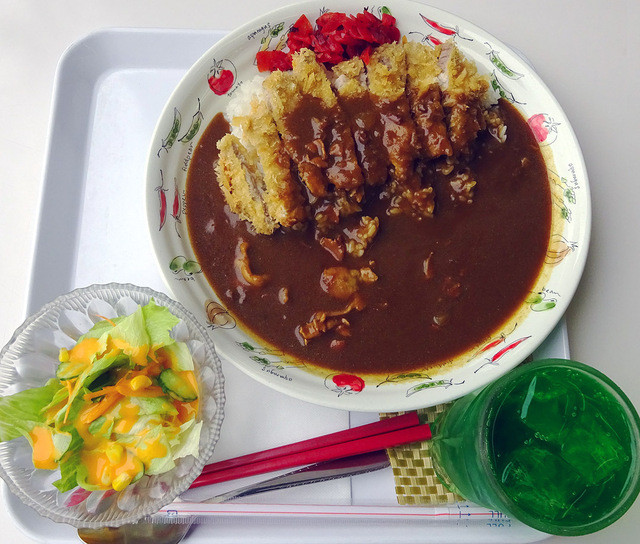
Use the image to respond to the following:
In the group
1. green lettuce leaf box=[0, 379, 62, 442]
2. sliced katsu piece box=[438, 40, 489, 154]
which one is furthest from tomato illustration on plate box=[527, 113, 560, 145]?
green lettuce leaf box=[0, 379, 62, 442]

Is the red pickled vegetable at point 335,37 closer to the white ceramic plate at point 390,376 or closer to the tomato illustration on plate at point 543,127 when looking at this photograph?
the white ceramic plate at point 390,376

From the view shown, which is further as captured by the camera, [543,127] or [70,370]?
[543,127]

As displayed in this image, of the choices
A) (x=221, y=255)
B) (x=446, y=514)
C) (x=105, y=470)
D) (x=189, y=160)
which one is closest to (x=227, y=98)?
(x=189, y=160)

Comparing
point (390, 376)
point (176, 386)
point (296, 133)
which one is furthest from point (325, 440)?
point (296, 133)

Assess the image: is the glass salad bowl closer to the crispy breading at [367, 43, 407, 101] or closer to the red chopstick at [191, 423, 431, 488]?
the red chopstick at [191, 423, 431, 488]

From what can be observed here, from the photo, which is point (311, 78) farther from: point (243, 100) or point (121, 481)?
point (121, 481)

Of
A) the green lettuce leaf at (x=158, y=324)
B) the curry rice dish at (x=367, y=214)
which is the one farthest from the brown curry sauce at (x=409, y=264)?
the green lettuce leaf at (x=158, y=324)

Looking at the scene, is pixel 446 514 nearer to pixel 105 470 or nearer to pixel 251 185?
pixel 105 470
